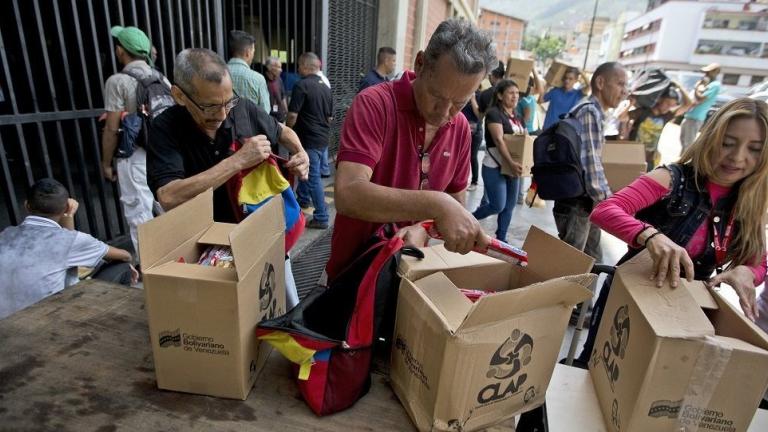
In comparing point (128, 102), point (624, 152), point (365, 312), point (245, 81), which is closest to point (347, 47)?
point (245, 81)

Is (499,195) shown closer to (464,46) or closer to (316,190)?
(316,190)

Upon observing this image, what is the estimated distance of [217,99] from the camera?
1684 millimetres

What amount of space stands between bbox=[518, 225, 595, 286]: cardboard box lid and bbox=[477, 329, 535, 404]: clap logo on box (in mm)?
254

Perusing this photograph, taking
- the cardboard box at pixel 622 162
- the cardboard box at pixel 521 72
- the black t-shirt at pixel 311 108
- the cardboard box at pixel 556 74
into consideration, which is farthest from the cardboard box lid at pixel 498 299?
the cardboard box at pixel 556 74

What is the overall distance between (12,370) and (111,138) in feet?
7.84

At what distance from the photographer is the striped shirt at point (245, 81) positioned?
3930 mm

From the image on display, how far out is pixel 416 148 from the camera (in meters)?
1.57

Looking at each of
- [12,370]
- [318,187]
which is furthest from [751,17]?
[12,370]

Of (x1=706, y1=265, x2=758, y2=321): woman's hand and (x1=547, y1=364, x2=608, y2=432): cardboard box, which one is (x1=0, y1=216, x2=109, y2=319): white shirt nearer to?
(x1=547, y1=364, x2=608, y2=432): cardboard box

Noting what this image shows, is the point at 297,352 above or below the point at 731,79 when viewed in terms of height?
below

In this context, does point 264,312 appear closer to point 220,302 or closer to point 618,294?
point 220,302

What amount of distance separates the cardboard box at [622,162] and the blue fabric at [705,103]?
5272mm

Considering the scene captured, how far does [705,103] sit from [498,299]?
863 centimetres

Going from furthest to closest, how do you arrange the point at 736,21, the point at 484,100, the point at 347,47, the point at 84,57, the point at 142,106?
the point at 736,21 → the point at 347,47 → the point at 484,100 → the point at 84,57 → the point at 142,106
